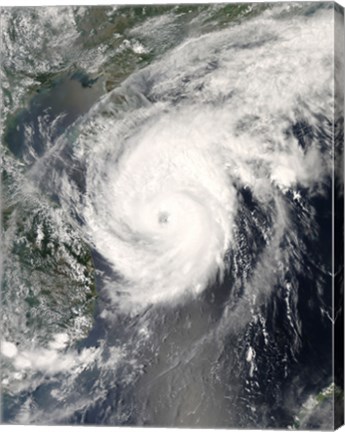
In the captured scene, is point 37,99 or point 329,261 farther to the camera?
point 37,99

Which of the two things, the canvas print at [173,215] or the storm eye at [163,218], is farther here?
the storm eye at [163,218]

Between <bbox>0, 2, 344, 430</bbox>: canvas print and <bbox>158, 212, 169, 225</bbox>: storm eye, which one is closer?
<bbox>0, 2, 344, 430</bbox>: canvas print

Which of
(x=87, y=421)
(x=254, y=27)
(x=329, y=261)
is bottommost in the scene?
(x=87, y=421)

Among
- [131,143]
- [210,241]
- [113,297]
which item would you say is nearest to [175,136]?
[131,143]

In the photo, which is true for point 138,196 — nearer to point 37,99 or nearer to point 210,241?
point 210,241

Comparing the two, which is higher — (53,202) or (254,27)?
(254,27)
